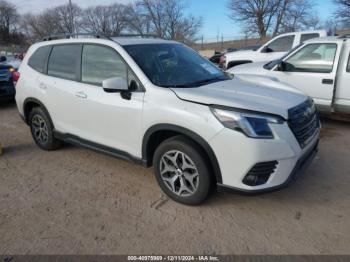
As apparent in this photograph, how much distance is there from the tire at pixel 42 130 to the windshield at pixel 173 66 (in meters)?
1.94

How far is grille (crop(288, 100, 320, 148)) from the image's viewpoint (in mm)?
3033

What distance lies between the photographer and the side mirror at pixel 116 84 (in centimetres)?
335

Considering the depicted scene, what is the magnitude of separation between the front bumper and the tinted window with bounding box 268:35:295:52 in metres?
7.95

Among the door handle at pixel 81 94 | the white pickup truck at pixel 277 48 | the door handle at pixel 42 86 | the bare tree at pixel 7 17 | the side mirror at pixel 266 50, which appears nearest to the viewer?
the door handle at pixel 81 94

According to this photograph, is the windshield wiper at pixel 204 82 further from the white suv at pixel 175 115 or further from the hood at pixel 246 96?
the hood at pixel 246 96

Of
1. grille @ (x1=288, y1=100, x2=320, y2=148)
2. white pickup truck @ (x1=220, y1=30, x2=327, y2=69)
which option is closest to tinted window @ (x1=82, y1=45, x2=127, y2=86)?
grille @ (x1=288, y1=100, x2=320, y2=148)

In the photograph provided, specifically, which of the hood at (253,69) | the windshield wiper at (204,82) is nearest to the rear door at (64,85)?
the windshield wiper at (204,82)

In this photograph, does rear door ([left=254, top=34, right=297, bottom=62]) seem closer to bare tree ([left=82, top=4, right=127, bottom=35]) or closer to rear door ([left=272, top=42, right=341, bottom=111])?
rear door ([left=272, top=42, right=341, bottom=111])

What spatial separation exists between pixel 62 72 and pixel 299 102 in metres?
3.18

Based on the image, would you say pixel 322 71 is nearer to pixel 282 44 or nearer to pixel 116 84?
pixel 116 84

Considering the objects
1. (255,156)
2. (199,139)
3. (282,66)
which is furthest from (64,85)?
(282,66)

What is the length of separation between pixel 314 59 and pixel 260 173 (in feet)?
13.7

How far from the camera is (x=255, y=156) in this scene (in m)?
2.80

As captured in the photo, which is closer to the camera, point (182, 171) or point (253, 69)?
point (182, 171)
